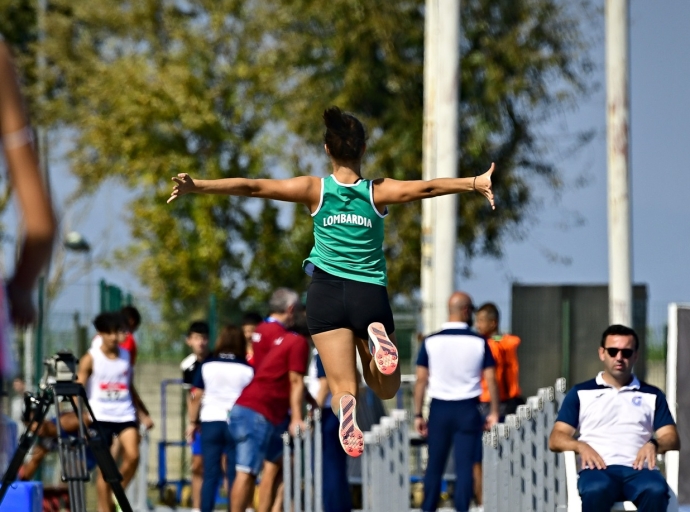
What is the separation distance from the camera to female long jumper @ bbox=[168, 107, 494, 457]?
700 cm

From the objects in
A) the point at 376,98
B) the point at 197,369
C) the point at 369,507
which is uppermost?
the point at 376,98

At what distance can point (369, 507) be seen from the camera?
953cm

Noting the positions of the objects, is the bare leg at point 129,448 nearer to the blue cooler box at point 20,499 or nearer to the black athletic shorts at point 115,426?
the black athletic shorts at point 115,426

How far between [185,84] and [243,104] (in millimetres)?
1318

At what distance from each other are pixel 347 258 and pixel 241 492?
377cm

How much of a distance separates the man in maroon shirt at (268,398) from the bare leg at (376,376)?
110 inches

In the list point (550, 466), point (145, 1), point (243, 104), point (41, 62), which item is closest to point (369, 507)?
point (550, 466)

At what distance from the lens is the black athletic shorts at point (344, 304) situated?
714 centimetres

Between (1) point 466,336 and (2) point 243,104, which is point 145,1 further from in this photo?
(1) point 466,336

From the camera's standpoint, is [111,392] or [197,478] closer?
[111,392]

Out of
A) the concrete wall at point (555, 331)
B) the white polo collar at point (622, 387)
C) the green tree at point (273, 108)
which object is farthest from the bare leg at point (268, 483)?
the green tree at point (273, 108)

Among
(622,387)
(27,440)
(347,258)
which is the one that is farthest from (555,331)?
(347,258)

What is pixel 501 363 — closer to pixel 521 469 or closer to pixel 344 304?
pixel 521 469

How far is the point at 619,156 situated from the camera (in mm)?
13891
